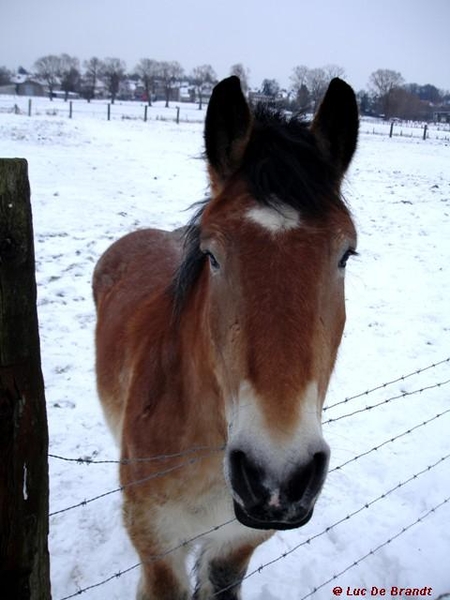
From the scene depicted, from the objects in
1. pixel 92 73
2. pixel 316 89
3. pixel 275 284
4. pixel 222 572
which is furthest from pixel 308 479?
pixel 92 73

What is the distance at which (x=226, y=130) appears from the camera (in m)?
1.95

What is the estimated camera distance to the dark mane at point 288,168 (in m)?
1.73

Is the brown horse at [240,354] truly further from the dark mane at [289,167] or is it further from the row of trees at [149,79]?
the row of trees at [149,79]

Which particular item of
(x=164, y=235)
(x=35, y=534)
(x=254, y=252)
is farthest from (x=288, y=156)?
(x=164, y=235)

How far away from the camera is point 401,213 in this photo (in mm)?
11938

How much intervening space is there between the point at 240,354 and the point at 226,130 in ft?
3.21

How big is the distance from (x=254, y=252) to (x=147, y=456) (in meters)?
1.34

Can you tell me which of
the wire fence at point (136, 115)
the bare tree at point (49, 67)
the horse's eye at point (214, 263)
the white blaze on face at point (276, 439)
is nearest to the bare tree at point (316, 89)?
the horse's eye at point (214, 263)

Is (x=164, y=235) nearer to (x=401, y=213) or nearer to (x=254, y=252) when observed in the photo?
(x=254, y=252)

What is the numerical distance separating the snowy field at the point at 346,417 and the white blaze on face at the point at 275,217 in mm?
724

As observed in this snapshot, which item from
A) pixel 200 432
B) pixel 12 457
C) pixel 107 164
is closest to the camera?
pixel 12 457

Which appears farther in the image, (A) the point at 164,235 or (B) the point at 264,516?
(A) the point at 164,235

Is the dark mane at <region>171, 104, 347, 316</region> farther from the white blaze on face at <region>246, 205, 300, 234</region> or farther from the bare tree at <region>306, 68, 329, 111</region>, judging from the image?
the bare tree at <region>306, 68, 329, 111</region>

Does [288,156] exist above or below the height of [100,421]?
above
